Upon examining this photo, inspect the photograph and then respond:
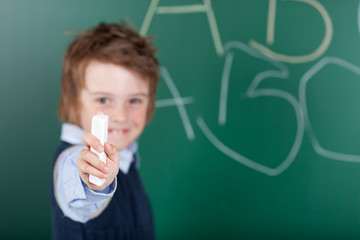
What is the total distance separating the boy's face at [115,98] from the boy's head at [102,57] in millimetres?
14

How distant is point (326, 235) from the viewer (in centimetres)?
129

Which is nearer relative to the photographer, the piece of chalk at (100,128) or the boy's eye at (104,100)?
the piece of chalk at (100,128)

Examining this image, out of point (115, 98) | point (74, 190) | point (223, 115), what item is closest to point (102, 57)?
point (115, 98)

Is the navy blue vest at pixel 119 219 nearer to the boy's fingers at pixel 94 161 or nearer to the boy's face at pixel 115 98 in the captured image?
the boy's face at pixel 115 98

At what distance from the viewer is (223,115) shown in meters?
1.25

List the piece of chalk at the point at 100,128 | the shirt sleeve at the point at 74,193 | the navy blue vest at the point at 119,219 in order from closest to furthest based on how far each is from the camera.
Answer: the piece of chalk at the point at 100,128 < the shirt sleeve at the point at 74,193 < the navy blue vest at the point at 119,219

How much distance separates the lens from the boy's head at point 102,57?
91 cm

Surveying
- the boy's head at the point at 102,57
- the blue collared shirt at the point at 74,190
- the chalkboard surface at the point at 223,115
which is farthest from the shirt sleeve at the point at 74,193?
the chalkboard surface at the point at 223,115

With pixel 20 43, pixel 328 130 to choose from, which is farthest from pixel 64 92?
pixel 328 130

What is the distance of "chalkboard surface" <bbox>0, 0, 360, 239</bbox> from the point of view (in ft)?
3.93

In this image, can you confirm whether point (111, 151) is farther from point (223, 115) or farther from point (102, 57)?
point (223, 115)

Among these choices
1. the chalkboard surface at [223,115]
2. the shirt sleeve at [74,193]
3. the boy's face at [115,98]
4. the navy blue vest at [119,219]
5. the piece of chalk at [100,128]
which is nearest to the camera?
the piece of chalk at [100,128]

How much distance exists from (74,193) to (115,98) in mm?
362

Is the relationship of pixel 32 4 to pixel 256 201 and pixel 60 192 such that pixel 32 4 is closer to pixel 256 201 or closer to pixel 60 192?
pixel 60 192
